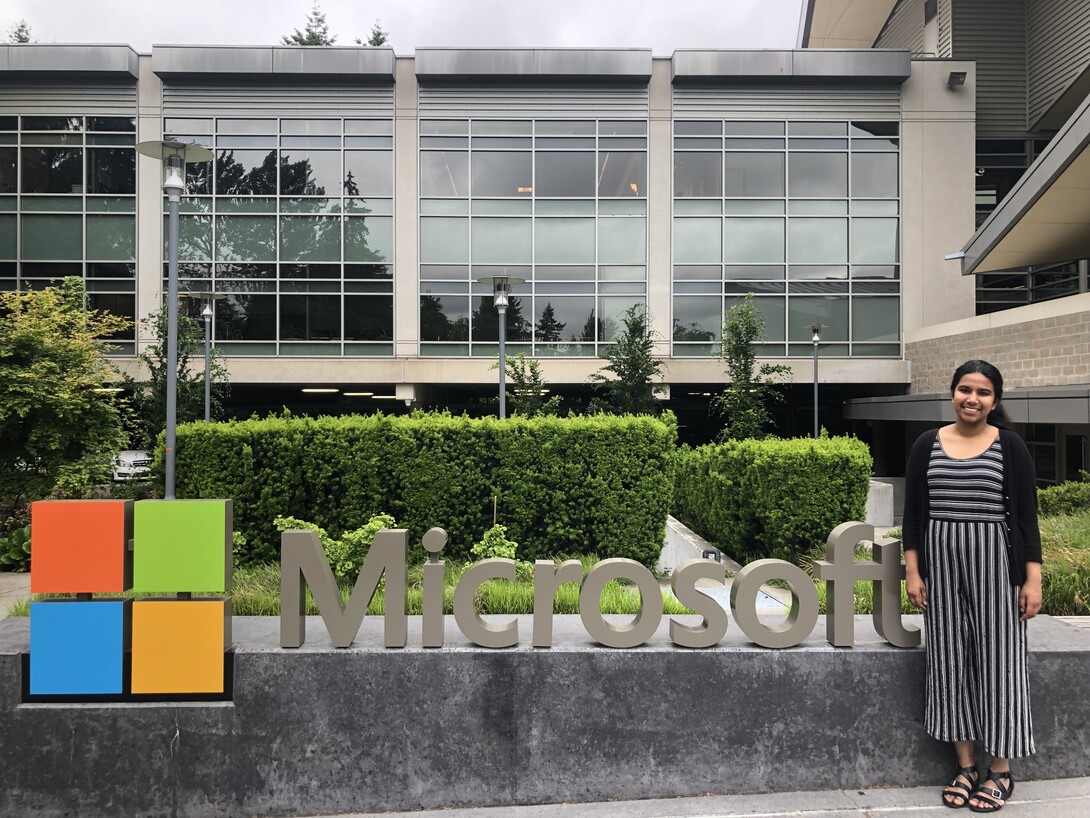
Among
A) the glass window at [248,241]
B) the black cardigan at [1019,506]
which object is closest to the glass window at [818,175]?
the glass window at [248,241]

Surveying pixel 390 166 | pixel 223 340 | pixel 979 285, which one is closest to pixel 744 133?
pixel 979 285

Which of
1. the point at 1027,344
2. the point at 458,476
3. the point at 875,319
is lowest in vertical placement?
the point at 458,476

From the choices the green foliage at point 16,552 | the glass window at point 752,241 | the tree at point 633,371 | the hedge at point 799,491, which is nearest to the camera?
the hedge at point 799,491

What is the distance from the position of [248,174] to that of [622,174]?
12.7 m

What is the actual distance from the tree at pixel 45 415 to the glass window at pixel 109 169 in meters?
13.4

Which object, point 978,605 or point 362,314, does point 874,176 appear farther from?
point 978,605

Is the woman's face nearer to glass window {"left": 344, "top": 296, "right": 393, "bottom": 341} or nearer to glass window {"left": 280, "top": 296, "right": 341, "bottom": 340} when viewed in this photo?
glass window {"left": 344, "top": 296, "right": 393, "bottom": 341}

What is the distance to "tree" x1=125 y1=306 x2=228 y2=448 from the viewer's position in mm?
20484

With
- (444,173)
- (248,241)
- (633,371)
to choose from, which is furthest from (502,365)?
(248,241)

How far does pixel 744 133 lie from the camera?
25297 mm

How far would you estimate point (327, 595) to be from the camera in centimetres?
400

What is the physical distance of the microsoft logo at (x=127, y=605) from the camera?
3.91 metres

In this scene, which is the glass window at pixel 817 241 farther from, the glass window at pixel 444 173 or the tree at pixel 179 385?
the tree at pixel 179 385

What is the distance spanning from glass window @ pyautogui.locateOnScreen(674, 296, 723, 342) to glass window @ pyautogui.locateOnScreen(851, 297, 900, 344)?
15.4 feet
